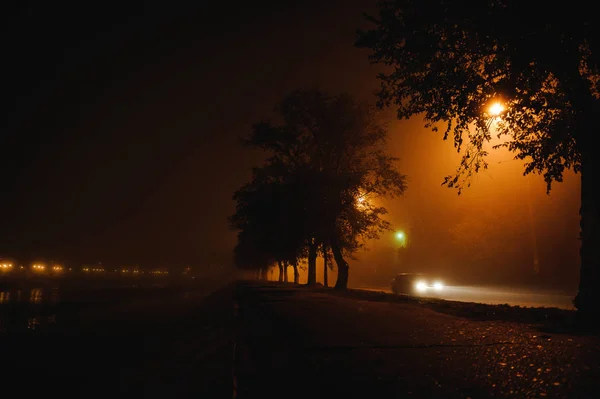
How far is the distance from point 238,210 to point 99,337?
1391cm

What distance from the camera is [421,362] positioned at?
4594mm

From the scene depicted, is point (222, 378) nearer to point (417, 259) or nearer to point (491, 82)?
point (491, 82)

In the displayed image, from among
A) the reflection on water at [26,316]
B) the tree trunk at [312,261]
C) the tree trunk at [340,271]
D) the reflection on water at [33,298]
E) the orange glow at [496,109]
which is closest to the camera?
the orange glow at [496,109]

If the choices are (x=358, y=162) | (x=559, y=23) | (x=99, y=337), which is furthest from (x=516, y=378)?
Answer: (x=358, y=162)

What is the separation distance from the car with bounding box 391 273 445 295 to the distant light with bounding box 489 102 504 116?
22834 millimetres

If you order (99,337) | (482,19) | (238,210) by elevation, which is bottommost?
(99,337)

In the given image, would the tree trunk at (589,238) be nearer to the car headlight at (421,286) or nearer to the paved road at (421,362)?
the paved road at (421,362)

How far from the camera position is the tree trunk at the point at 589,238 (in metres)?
8.45

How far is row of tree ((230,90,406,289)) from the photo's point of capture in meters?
24.3

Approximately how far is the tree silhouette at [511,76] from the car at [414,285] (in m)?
21.7

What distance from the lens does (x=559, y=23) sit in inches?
271

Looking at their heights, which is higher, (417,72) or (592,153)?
(417,72)

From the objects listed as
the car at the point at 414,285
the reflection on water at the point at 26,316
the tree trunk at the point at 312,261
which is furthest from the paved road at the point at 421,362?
the car at the point at 414,285

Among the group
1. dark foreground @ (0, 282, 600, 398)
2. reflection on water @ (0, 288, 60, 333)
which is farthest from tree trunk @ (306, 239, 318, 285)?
dark foreground @ (0, 282, 600, 398)
